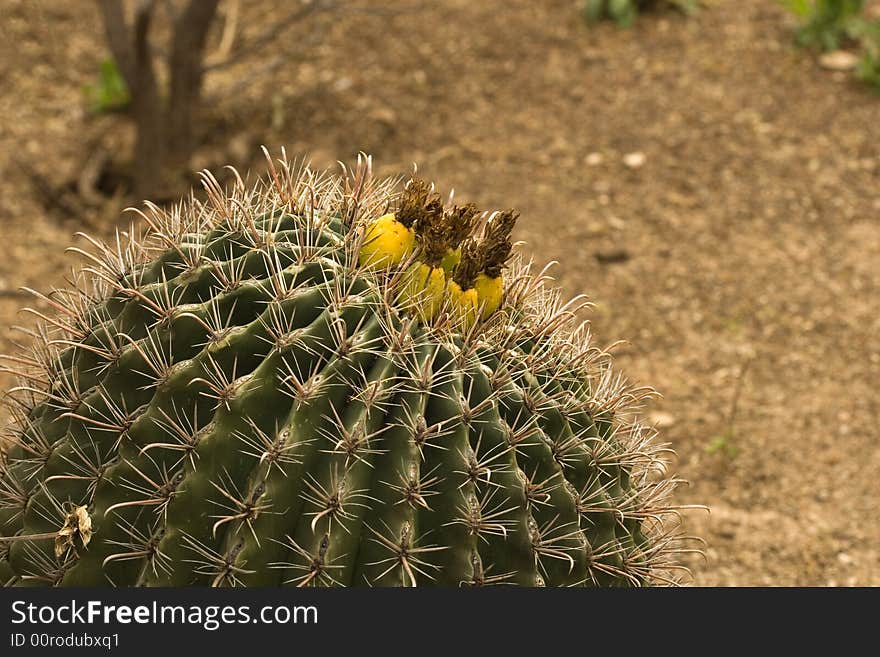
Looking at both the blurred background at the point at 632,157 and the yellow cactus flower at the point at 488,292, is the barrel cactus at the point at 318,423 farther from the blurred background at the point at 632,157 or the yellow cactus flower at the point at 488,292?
the blurred background at the point at 632,157

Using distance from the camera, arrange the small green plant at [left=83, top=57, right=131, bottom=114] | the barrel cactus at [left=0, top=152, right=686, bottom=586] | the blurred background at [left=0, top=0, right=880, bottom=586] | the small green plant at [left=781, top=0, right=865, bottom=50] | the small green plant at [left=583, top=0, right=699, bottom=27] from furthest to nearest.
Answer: the small green plant at [left=583, top=0, right=699, bottom=27] → the small green plant at [left=781, top=0, right=865, bottom=50] → the small green plant at [left=83, top=57, right=131, bottom=114] → the blurred background at [left=0, top=0, right=880, bottom=586] → the barrel cactus at [left=0, top=152, right=686, bottom=586]

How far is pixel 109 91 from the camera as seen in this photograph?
6.96m

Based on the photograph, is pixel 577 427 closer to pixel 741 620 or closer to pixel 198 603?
pixel 741 620

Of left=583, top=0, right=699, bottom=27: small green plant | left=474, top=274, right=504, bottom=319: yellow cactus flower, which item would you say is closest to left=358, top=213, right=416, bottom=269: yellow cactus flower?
left=474, top=274, right=504, bottom=319: yellow cactus flower

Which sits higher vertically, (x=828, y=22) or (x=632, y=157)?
(x=828, y=22)

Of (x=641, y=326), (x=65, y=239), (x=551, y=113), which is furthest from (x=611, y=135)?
(x=65, y=239)

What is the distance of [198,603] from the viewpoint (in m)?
2.43

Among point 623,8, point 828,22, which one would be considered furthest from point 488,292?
point 828,22

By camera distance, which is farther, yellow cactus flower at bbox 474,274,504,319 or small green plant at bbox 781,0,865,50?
small green plant at bbox 781,0,865,50

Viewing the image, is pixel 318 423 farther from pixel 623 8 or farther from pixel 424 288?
pixel 623 8

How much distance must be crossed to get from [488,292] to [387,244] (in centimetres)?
26

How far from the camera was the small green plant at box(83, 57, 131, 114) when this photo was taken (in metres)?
6.95

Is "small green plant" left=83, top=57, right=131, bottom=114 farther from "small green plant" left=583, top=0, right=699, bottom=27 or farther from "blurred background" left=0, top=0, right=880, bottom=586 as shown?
"small green plant" left=583, top=0, right=699, bottom=27

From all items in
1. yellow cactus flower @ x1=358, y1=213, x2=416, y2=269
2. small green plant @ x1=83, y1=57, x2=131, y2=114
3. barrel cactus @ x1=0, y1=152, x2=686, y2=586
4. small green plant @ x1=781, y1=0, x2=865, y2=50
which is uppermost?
small green plant @ x1=781, y1=0, x2=865, y2=50
